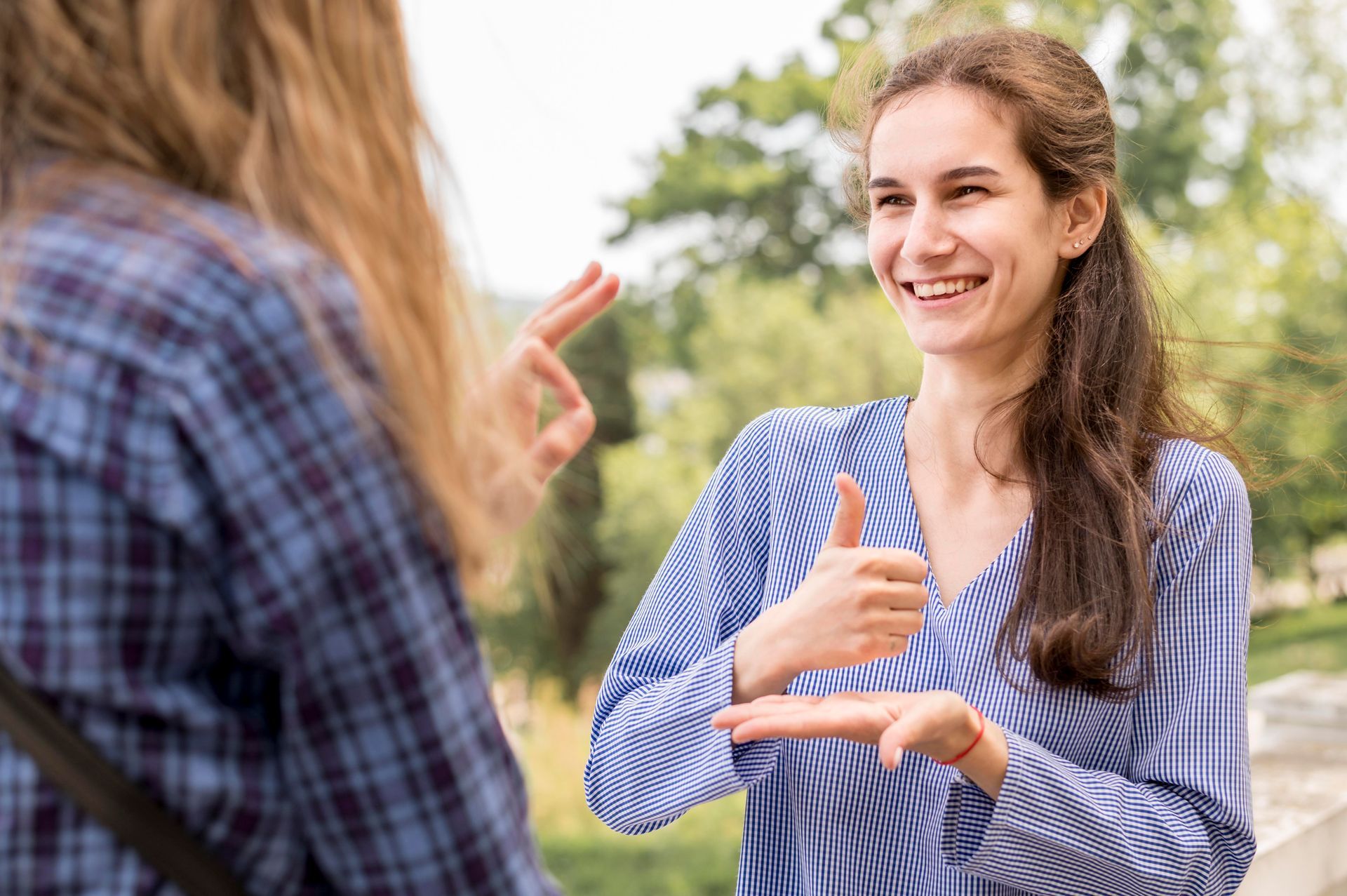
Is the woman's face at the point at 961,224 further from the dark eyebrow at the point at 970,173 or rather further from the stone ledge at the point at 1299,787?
the stone ledge at the point at 1299,787

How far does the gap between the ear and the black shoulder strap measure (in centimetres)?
124

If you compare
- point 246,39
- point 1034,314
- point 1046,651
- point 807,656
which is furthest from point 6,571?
point 1034,314

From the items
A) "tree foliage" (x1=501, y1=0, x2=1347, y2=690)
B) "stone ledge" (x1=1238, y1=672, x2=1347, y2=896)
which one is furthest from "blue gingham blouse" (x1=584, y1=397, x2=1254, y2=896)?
"tree foliage" (x1=501, y1=0, x2=1347, y2=690)

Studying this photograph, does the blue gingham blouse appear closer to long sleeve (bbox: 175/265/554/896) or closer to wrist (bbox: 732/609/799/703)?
wrist (bbox: 732/609/799/703)

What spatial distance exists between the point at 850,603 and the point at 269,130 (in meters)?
0.69

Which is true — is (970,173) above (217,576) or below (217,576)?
above

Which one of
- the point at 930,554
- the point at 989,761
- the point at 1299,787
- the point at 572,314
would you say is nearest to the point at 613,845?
the point at 1299,787

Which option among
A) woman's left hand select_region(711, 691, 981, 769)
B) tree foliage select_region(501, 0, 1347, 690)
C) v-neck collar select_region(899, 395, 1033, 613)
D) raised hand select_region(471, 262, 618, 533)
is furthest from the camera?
tree foliage select_region(501, 0, 1347, 690)

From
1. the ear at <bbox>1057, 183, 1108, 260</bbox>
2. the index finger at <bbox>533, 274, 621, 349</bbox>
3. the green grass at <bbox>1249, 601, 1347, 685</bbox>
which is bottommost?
the green grass at <bbox>1249, 601, 1347, 685</bbox>

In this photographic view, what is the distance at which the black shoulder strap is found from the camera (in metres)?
0.66

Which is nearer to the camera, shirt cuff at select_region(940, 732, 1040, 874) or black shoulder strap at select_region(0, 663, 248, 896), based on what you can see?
black shoulder strap at select_region(0, 663, 248, 896)

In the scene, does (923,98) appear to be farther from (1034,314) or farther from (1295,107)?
(1295,107)

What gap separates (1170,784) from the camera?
133cm

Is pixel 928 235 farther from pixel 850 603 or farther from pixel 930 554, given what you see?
pixel 850 603
